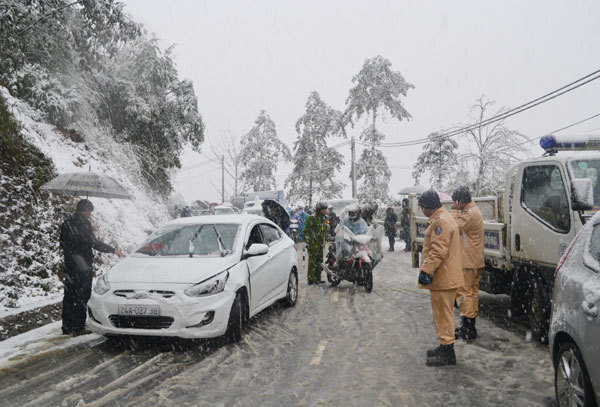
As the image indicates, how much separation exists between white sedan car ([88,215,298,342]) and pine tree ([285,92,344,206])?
42.0 m

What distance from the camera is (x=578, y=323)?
337 cm

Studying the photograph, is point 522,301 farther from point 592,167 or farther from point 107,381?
point 107,381

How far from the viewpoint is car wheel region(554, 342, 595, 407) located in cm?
323

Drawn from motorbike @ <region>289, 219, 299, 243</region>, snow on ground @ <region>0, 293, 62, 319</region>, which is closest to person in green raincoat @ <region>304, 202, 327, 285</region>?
snow on ground @ <region>0, 293, 62, 319</region>

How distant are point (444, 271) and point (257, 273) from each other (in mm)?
2803

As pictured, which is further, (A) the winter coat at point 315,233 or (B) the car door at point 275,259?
(A) the winter coat at point 315,233

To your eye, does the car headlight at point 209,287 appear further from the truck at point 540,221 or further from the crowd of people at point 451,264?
the truck at point 540,221

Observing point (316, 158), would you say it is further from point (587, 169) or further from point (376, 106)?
point (587, 169)

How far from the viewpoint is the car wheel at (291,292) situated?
29.5 feet

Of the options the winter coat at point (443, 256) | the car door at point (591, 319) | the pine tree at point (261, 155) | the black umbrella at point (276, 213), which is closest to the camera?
the car door at point (591, 319)

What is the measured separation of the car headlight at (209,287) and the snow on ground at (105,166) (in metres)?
5.49

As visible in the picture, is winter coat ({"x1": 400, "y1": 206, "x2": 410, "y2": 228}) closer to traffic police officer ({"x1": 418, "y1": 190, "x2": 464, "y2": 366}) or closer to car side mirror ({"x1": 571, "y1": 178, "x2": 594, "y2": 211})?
traffic police officer ({"x1": 418, "y1": 190, "x2": 464, "y2": 366})

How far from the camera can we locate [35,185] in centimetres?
1275

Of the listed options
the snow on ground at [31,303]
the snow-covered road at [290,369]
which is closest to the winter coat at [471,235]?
the snow-covered road at [290,369]
